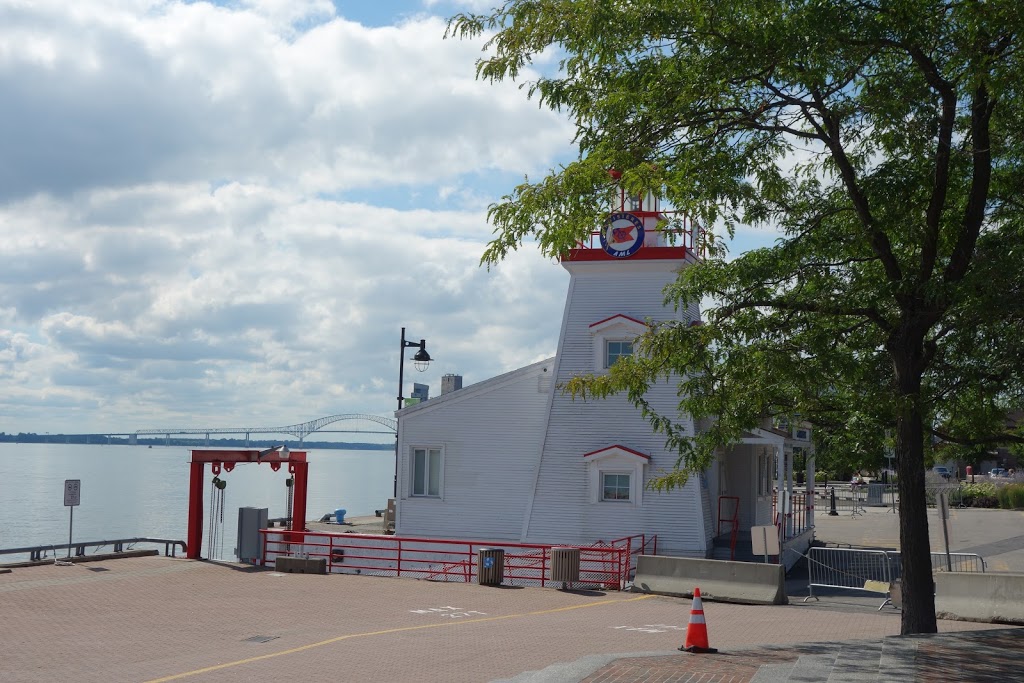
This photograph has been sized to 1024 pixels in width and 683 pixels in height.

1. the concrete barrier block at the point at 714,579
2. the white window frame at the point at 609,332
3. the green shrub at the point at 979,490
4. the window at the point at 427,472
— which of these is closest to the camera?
the concrete barrier block at the point at 714,579

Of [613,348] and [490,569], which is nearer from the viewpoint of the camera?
[490,569]

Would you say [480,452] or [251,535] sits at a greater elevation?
[480,452]

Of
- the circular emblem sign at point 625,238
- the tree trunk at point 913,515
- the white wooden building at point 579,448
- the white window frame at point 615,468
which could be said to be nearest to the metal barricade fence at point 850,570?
the white wooden building at point 579,448

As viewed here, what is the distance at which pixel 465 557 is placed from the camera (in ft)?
98.8

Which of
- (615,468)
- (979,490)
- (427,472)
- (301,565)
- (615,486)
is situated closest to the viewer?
(301,565)

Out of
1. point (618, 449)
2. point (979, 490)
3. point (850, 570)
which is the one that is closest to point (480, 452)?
point (618, 449)

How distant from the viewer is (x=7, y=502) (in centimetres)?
10425

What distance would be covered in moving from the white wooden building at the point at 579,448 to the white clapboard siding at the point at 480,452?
3 cm

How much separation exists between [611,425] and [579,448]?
1.09 meters

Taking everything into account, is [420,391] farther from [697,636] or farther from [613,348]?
[697,636]

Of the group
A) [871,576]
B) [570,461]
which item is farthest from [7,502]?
[871,576]

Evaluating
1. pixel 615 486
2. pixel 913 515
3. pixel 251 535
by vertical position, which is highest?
pixel 615 486

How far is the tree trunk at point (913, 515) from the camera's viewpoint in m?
12.8

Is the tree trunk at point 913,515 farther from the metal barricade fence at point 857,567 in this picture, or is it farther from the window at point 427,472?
the window at point 427,472
